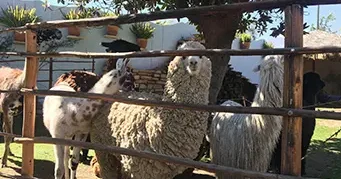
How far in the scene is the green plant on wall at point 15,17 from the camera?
30.2 ft

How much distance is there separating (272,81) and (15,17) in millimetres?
7064

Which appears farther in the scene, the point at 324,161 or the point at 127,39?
the point at 127,39

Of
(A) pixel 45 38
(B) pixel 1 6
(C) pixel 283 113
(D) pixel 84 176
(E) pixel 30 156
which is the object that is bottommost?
(D) pixel 84 176

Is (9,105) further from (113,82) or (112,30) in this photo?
(112,30)

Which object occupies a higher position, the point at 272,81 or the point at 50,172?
the point at 272,81

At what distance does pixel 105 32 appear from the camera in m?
11.2

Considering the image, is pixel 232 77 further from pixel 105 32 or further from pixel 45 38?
pixel 45 38

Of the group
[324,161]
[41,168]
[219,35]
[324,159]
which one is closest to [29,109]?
[41,168]

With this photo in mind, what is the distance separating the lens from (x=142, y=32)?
1162 cm

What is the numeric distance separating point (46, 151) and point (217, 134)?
367 centimetres

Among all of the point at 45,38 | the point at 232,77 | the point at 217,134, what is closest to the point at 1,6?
the point at 45,38

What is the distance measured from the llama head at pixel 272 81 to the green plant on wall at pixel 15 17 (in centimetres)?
686

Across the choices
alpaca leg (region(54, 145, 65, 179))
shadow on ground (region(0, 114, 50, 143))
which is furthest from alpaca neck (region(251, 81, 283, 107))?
shadow on ground (region(0, 114, 50, 143))

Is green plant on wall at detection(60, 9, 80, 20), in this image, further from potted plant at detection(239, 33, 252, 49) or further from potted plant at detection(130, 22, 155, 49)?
potted plant at detection(239, 33, 252, 49)
